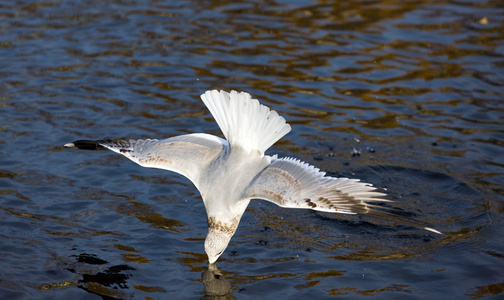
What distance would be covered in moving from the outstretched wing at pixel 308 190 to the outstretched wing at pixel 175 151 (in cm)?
94

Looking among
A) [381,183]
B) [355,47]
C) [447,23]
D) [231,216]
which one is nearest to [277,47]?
[355,47]

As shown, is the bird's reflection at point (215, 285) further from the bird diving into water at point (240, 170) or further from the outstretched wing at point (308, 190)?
the outstretched wing at point (308, 190)

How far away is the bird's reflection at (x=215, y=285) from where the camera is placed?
6.18m

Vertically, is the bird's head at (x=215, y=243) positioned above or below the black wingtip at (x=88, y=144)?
below

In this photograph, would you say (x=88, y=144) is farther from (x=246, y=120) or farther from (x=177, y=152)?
(x=246, y=120)

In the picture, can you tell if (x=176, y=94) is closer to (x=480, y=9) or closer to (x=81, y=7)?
(x=81, y=7)

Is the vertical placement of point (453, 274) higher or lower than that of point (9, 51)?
lower

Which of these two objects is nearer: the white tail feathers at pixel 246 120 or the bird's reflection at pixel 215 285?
the bird's reflection at pixel 215 285

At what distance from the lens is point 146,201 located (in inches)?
309

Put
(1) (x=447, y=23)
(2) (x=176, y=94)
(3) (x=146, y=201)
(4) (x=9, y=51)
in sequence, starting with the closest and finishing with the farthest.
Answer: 1. (3) (x=146, y=201)
2. (2) (x=176, y=94)
3. (4) (x=9, y=51)
4. (1) (x=447, y=23)

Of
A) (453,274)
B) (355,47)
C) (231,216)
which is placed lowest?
(453,274)

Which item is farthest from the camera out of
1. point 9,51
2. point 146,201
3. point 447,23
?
point 447,23

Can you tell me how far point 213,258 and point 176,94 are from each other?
4.43 meters


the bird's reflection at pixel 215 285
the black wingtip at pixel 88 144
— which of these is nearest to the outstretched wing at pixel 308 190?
the bird's reflection at pixel 215 285
